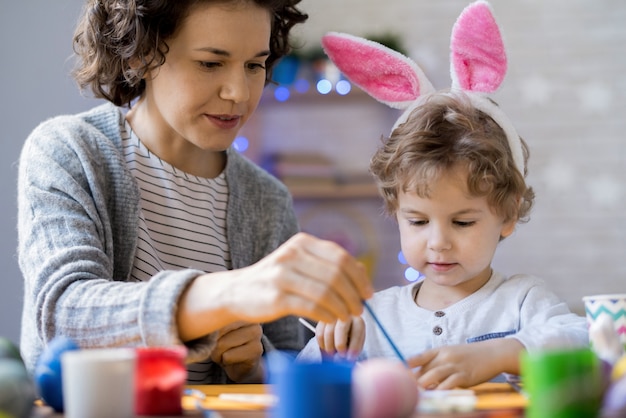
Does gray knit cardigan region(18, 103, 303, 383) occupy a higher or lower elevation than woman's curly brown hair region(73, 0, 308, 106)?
lower

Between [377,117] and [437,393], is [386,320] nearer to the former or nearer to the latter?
[437,393]

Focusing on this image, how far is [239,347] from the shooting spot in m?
1.42

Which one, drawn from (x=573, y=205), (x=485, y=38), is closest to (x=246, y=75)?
(x=485, y=38)

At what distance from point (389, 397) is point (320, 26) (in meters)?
3.84

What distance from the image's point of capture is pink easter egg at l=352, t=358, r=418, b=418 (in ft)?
2.69

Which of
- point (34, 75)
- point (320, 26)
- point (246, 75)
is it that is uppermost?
point (320, 26)

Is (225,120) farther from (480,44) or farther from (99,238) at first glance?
(480,44)

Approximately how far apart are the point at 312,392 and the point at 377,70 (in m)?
0.94

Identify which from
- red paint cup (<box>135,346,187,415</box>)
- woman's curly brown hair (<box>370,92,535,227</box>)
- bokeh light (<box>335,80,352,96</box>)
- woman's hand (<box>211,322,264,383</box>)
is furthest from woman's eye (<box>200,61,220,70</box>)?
bokeh light (<box>335,80,352,96</box>)

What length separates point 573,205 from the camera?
162 inches

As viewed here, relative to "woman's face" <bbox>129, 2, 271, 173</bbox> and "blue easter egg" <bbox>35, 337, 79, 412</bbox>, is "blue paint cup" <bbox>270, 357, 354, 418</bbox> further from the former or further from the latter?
"woman's face" <bbox>129, 2, 271, 173</bbox>

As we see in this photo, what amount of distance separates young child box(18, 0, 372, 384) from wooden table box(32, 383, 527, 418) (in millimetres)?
86

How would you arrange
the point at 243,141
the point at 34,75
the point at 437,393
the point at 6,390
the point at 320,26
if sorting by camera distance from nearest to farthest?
1. the point at 6,390
2. the point at 437,393
3. the point at 34,75
4. the point at 243,141
5. the point at 320,26

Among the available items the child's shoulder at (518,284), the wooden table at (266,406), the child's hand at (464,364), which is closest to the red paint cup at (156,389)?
the wooden table at (266,406)
